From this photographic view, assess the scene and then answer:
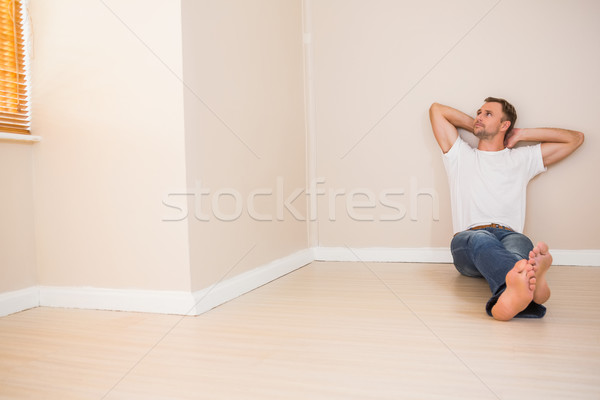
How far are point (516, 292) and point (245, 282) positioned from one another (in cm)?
115

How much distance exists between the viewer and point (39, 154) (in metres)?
1.96

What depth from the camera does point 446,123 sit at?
2.55 m

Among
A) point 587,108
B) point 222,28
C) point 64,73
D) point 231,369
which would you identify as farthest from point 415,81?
point 231,369

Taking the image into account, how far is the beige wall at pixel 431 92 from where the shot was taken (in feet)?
8.30

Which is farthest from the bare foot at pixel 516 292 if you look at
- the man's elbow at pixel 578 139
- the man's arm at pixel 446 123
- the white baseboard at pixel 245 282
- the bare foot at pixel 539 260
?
the man's elbow at pixel 578 139

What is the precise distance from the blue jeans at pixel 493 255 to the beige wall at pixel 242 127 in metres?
0.98

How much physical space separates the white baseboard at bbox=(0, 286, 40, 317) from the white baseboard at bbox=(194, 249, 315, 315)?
76 centimetres

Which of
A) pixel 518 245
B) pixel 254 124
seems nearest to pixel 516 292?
pixel 518 245

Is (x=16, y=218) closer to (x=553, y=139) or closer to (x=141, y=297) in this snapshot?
(x=141, y=297)

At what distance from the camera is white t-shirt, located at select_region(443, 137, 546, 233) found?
2395 millimetres

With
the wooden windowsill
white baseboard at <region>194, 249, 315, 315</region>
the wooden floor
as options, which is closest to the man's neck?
the wooden floor

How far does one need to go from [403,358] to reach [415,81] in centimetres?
201

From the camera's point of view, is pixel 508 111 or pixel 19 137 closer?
pixel 19 137

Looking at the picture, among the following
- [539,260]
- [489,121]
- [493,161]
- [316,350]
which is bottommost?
[316,350]
